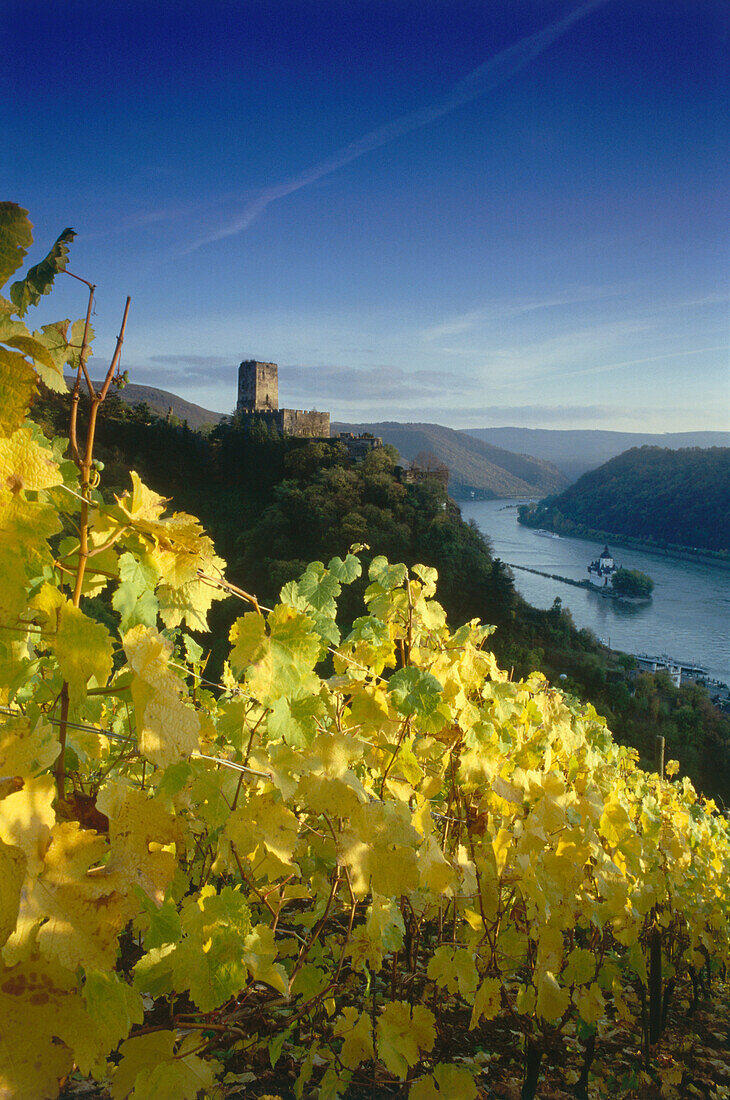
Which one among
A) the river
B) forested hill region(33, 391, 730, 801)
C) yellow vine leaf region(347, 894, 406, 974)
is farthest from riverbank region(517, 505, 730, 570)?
yellow vine leaf region(347, 894, 406, 974)

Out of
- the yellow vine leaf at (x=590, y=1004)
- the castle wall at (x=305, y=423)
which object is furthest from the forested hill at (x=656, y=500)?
the yellow vine leaf at (x=590, y=1004)

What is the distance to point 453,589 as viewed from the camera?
30.7 meters

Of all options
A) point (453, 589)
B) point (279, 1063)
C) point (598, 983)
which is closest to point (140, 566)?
point (279, 1063)

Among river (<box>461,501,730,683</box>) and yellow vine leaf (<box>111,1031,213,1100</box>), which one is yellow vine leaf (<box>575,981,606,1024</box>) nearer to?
yellow vine leaf (<box>111,1031,213,1100</box>)

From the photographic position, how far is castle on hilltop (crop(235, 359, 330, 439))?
4125 centimetres

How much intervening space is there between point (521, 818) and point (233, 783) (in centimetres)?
104

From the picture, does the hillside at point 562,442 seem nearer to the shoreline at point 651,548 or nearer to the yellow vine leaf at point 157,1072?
the shoreline at point 651,548

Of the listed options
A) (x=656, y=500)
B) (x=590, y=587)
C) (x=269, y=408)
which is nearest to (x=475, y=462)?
(x=656, y=500)

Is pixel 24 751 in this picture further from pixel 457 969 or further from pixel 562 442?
pixel 562 442

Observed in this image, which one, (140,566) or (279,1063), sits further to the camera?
(279,1063)

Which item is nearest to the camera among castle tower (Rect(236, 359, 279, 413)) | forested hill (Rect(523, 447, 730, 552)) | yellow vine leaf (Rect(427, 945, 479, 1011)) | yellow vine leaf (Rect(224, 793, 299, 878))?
yellow vine leaf (Rect(224, 793, 299, 878))

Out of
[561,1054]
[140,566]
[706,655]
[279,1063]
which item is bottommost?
[706,655]

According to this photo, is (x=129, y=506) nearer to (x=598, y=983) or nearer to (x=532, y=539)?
(x=598, y=983)

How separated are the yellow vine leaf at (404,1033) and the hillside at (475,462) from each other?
284ft
